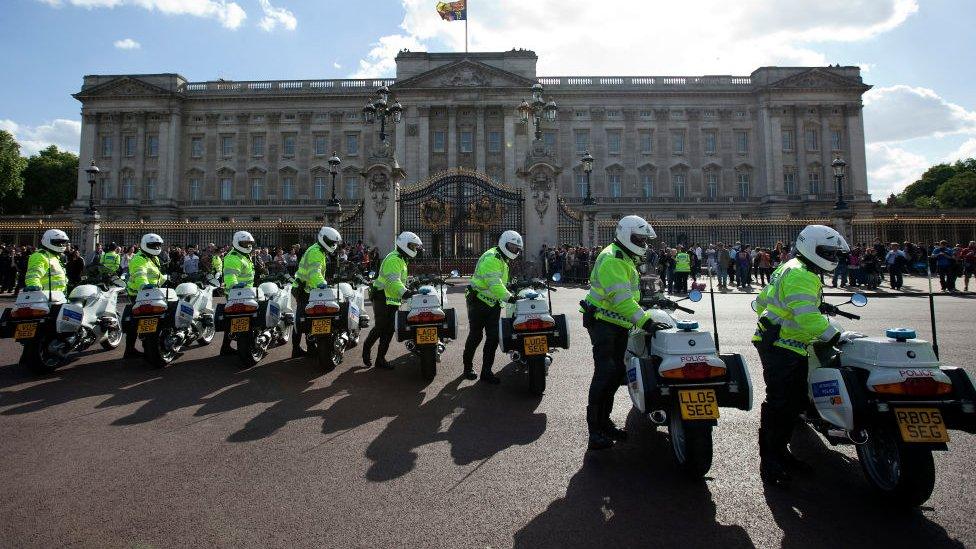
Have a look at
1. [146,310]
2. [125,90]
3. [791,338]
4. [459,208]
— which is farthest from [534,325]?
[125,90]

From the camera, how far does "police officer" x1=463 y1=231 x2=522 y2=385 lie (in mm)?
6262

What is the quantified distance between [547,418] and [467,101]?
44062mm

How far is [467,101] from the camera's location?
4562 cm

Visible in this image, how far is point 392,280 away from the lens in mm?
6957

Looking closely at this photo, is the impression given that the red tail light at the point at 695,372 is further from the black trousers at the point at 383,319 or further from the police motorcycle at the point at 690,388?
the black trousers at the point at 383,319

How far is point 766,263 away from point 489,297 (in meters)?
16.4

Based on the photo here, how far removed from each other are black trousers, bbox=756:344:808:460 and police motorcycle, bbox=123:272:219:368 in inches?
286

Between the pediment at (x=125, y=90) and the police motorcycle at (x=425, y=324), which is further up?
the pediment at (x=125, y=90)

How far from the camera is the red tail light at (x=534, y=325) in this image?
5578 millimetres

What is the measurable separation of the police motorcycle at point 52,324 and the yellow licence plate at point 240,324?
Result: 6.60 ft

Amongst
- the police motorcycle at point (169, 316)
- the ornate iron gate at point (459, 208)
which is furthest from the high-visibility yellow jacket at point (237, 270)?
the ornate iron gate at point (459, 208)

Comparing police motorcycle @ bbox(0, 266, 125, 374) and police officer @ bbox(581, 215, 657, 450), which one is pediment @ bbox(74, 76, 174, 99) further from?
police officer @ bbox(581, 215, 657, 450)

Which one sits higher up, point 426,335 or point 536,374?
point 426,335

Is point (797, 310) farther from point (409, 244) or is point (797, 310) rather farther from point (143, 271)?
point (143, 271)
